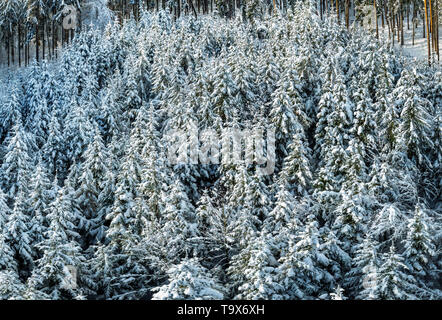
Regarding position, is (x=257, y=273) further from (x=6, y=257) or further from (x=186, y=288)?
(x=6, y=257)

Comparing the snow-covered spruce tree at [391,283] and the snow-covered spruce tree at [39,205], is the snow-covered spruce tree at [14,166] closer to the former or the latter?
the snow-covered spruce tree at [39,205]

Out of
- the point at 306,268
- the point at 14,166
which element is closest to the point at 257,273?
the point at 306,268

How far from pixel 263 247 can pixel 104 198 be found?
14.0m

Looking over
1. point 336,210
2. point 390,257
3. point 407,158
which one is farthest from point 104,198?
point 407,158

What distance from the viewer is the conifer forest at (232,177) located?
2195 centimetres

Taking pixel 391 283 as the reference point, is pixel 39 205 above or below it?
above

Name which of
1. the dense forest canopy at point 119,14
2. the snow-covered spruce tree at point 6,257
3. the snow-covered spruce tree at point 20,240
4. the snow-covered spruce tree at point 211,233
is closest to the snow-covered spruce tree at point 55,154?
the snow-covered spruce tree at point 20,240

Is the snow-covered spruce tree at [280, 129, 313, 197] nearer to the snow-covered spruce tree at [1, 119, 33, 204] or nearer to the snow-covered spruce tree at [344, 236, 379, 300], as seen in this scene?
the snow-covered spruce tree at [344, 236, 379, 300]

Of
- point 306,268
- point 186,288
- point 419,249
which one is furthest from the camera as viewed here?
point 419,249

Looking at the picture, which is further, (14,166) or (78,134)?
(78,134)

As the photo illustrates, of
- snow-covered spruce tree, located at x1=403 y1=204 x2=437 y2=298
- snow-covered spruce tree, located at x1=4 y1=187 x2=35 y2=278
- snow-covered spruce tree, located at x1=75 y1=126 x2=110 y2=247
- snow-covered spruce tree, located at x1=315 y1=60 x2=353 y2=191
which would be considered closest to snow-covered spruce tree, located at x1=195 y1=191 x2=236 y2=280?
snow-covered spruce tree, located at x1=75 y1=126 x2=110 y2=247

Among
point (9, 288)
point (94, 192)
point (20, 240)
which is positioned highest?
point (94, 192)

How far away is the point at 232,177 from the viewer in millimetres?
30172
